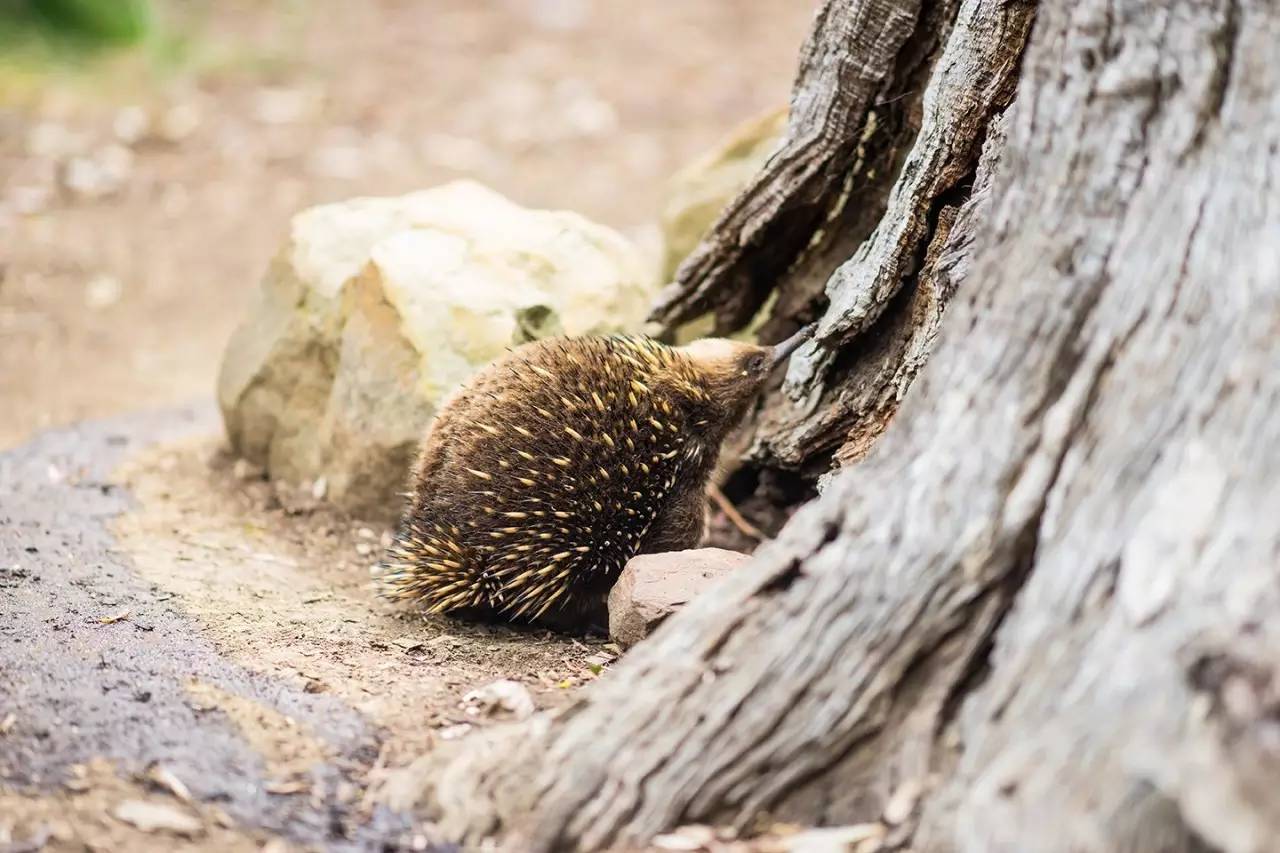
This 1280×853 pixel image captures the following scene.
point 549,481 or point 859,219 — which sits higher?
point 859,219

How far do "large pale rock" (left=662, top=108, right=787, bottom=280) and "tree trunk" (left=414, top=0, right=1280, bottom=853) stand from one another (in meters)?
2.79

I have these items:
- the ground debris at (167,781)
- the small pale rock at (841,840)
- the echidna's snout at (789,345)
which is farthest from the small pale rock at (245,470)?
Answer: the small pale rock at (841,840)

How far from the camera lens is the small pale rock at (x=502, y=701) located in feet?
9.31

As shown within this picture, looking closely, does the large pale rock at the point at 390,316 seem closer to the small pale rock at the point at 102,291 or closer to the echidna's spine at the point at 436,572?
the echidna's spine at the point at 436,572

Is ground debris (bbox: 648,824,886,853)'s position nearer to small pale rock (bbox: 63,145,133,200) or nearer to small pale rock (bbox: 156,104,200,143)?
small pale rock (bbox: 63,145,133,200)

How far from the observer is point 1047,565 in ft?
7.01

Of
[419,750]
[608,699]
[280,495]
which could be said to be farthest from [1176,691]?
[280,495]

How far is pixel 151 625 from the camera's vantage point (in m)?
3.31

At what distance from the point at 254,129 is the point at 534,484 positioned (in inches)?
253

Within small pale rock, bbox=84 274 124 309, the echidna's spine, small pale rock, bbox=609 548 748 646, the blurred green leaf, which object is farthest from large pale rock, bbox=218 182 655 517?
the blurred green leaf

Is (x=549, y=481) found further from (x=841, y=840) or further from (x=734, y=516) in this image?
(x=841, y=840)

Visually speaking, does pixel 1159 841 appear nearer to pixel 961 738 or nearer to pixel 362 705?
pixel 961 738

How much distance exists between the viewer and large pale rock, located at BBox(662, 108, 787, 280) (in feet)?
16.8

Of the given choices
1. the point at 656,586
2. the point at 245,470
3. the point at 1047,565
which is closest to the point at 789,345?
the point at 656,586
